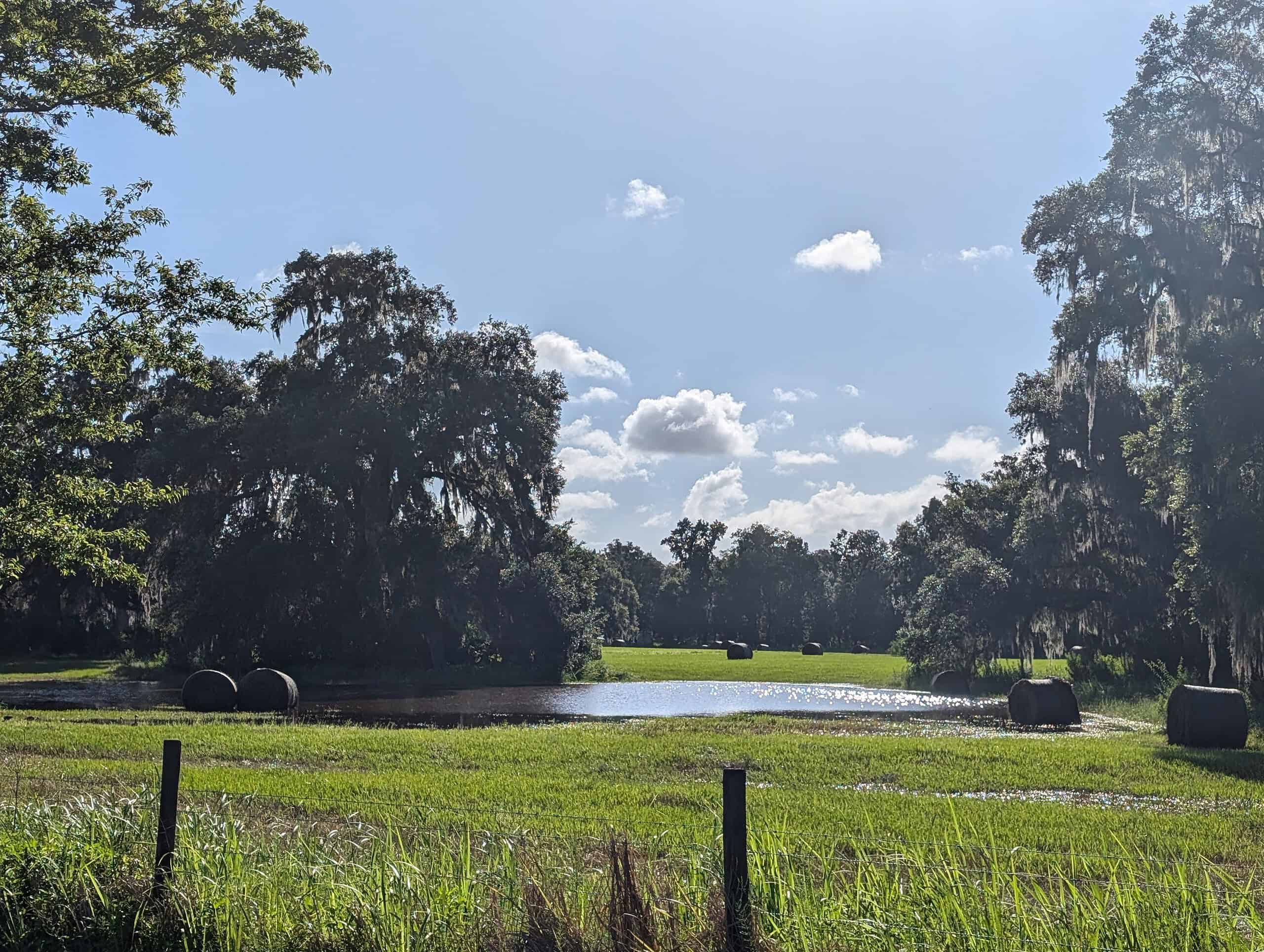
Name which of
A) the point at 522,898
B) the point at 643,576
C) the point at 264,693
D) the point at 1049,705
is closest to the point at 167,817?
the point at 522,898

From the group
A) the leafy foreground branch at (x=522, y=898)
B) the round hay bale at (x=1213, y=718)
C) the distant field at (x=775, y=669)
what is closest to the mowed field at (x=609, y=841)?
the leafy foreground branch at (x=522, y=898)

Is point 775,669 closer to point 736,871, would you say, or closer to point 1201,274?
point 1201,274

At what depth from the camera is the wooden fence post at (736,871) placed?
497cm

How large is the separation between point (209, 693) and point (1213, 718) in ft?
70.3

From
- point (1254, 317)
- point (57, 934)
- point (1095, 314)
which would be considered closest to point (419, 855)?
point (57, 934)

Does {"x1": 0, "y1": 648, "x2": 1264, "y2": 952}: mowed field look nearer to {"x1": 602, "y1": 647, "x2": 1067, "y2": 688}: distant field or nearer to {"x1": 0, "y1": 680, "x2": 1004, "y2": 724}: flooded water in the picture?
{"x1": 0, "y1": 680, "x2": 1004, "y2": 724}: flooded water

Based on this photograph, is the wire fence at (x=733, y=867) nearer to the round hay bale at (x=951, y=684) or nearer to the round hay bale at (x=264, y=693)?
the round hay bale at (x=264, y=693)

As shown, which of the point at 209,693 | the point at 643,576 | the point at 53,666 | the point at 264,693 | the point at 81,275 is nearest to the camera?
the point at 81,275

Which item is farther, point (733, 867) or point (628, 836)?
point (628, 836)

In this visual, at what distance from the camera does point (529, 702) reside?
31.7m

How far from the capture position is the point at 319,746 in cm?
1695

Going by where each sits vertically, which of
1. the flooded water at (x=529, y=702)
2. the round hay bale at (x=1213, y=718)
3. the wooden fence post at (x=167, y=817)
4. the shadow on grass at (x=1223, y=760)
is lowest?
the flooded water at (x=529, y=702)

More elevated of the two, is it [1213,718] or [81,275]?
[81,275]

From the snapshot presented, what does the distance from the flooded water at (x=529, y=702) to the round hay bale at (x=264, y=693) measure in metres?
0.77
